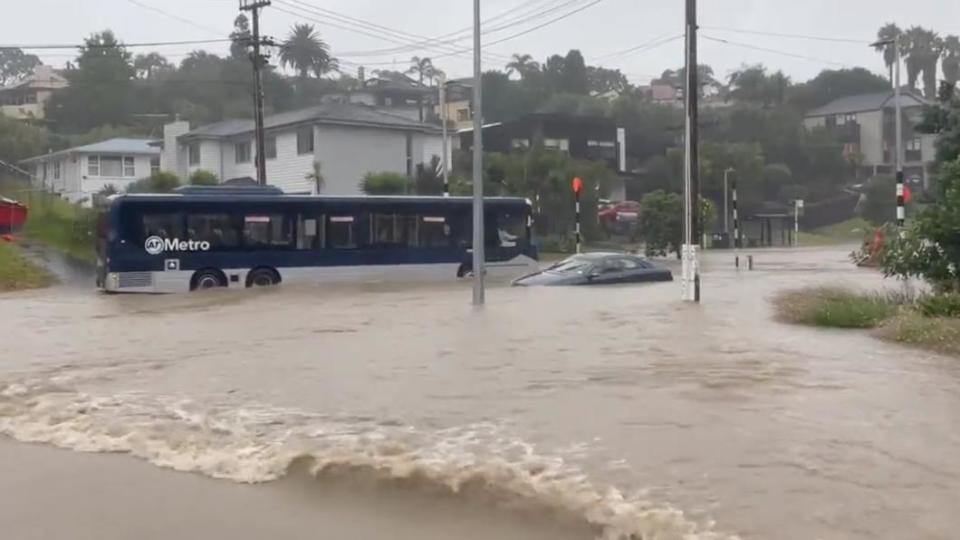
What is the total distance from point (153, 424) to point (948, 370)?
8.38 meters

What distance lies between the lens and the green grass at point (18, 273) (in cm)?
3316

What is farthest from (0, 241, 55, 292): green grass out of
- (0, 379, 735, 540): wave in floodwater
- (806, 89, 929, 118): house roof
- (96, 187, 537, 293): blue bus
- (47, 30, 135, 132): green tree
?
(806, 89, 929, 118): house roof

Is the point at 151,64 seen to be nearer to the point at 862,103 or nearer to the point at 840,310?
the point at 862,103

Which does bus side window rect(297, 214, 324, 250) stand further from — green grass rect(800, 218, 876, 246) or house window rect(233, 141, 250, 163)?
green grass rect(800, 218, 876, 246)

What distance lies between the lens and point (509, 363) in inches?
574

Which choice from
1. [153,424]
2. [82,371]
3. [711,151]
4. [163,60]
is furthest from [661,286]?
[163,60]

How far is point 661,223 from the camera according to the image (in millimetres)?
50469

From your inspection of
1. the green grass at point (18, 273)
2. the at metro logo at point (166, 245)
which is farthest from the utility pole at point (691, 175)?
the green grass at point (18, 273)

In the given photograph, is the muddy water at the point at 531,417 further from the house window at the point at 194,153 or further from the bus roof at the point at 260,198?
the house window at the point at 194,153

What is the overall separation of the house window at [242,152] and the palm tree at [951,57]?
216 feet

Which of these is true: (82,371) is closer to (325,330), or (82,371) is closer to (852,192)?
(325,330)

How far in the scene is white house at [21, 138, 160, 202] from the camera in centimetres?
6162

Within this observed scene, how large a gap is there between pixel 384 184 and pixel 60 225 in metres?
12.7

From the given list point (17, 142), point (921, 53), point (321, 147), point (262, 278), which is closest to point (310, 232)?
point (262, 278)
